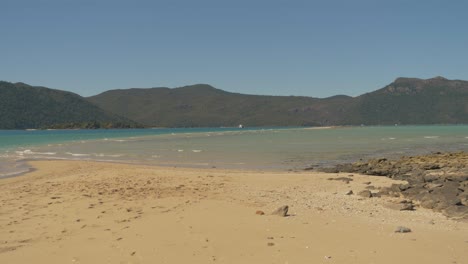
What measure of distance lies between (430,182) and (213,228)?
9.34 metres

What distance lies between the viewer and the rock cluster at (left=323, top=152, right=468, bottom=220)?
1137 centimetres

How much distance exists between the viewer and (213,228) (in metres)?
9.32

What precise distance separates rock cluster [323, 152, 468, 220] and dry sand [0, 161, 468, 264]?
0.80 m

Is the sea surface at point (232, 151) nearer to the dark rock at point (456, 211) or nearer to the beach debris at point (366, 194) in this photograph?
the beach debris at point (366, 194)

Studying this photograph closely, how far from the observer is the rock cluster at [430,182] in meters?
11.4

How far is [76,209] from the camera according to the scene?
38.0 ft

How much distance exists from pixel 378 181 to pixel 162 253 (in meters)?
12.9

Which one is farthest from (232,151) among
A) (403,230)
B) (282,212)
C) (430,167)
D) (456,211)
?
(403,230)

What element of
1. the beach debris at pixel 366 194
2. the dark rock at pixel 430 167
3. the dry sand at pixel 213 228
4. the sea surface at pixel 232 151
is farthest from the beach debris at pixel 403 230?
the sea surface at pixel 232 151

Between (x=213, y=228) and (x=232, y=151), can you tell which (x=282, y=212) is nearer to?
(x=213, y=228)

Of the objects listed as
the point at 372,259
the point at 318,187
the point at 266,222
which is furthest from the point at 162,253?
the point at 318,187

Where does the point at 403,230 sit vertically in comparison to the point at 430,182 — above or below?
below

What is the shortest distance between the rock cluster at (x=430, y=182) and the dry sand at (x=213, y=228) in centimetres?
80

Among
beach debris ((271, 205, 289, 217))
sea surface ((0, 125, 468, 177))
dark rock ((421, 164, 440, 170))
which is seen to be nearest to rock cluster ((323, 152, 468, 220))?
dark rock ((421, 164, 440, 170))
